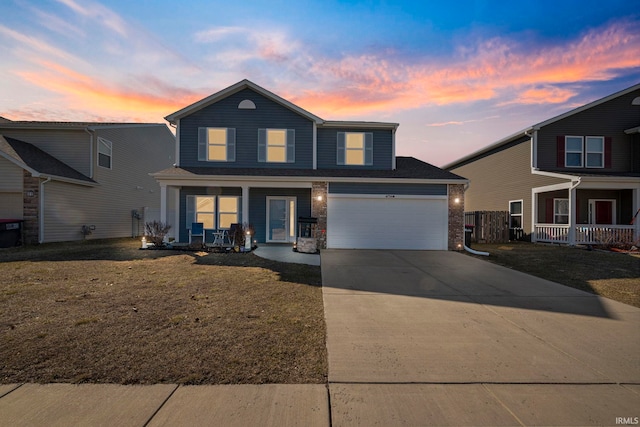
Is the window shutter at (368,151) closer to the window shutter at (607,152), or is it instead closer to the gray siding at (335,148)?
the gray siding at (335,148)

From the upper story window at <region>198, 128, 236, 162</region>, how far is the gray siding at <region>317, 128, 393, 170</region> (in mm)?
4092

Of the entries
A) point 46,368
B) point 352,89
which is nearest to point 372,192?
point 352,89

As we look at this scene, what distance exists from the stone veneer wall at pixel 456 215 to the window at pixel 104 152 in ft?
60.6

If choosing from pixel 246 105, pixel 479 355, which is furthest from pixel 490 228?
pixel 479 355

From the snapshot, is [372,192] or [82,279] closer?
[82,279]

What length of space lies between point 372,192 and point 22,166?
15.2 meters

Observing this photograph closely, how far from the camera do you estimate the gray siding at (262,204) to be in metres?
14.2

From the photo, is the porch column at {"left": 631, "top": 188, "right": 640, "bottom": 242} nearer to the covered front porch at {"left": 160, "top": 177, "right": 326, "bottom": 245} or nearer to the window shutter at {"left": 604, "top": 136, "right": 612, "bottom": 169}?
the window shutter at {"left": 604, "top": 136, "right": 612, "bottom": 169}

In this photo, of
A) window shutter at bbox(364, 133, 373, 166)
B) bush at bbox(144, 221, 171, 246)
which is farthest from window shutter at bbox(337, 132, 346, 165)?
bush at bbox(144, 221, 171, 246)

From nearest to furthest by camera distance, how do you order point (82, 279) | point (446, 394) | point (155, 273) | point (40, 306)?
point (446, 394) → point (40, 306) → point (82, 279) → point (155, 273)

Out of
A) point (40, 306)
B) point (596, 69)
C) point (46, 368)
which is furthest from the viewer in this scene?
point (596, 69)

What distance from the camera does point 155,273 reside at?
25.3 ft

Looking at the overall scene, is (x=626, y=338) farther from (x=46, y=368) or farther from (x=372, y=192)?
(x=372, y=192)

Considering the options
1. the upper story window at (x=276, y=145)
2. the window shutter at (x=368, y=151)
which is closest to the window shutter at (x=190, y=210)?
the upper story window at (x=276, y=145)
